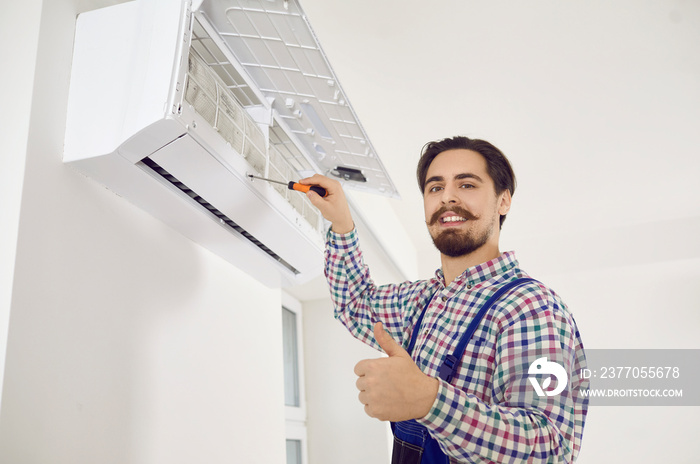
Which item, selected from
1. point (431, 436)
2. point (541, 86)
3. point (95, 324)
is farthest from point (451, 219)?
point (541, 86)

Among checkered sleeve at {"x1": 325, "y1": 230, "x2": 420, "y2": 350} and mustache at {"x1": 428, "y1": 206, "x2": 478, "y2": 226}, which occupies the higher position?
mustache at {"x1": 428, "y1": 206, "x2": 478, "y2": 226}

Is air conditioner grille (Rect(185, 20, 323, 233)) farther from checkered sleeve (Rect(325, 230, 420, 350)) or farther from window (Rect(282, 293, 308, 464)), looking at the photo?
window (Rect(282, 293, 308, 464))

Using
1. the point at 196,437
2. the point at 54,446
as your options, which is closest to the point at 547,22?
the point at 196,437

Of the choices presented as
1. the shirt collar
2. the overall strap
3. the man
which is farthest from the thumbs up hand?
the shirt collar

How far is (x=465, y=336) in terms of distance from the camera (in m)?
Result: 0.98

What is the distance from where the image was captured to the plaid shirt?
76cm

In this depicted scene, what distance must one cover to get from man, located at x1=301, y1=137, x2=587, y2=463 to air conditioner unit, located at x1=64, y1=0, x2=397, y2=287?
0.18 meters

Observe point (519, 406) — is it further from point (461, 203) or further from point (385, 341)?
point (461, 203)

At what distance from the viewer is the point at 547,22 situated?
84.0 inches

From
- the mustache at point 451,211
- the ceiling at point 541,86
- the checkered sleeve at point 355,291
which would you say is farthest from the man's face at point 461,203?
the ceiling at point 541,86

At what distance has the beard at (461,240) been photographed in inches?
47.4

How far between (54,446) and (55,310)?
230 mm

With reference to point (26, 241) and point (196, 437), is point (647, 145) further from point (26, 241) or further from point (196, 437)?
point (26, 241)

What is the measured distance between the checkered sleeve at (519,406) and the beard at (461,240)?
276mm
